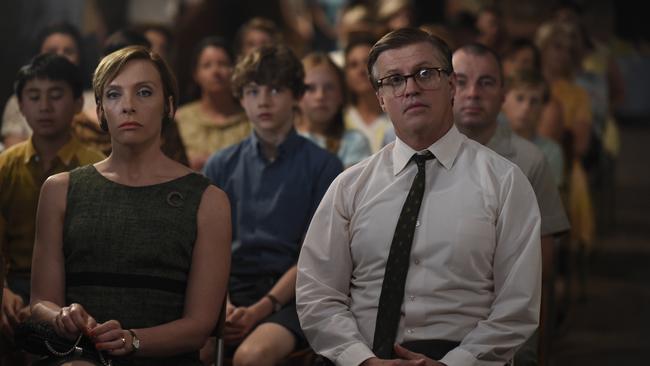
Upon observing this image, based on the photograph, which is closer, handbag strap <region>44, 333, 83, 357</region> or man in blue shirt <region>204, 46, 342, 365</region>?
handbag strap <region>44, 333, 83, 357</region>

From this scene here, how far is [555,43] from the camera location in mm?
6902

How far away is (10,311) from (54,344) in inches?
30.6

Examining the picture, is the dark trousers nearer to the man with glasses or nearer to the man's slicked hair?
the man with glasses

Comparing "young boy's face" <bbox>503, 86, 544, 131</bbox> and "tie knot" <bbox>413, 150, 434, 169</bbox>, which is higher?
"young boy's face" <bbox>503, 86, 544, 131</bbox>

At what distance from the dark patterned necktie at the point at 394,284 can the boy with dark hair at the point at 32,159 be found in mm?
1105

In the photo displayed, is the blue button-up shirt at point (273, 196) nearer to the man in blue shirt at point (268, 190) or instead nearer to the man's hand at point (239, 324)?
the man in blue shirt at point (268, 190)

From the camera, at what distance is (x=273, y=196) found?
3.79 metres

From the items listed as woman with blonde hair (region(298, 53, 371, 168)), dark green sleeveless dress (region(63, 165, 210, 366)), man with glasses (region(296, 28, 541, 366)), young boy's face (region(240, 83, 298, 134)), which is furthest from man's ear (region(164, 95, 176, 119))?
woman with blonde hair (region(298, 53, 371, 168))

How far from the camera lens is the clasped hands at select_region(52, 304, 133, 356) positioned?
2.75 metres

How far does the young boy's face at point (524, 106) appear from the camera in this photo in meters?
4.93

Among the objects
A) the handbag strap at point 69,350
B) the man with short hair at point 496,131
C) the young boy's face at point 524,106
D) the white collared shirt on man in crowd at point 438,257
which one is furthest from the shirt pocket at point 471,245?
the young boy's face at point 524,106

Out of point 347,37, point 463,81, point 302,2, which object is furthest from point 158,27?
point 302,2

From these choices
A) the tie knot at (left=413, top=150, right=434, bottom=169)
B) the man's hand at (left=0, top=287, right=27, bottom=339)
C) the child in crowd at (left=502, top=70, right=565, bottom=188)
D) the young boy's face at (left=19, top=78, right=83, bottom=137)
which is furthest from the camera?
the child in crowd at (left=502, top=70, right=565, bottom=188)

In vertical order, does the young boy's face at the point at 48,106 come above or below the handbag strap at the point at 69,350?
above
